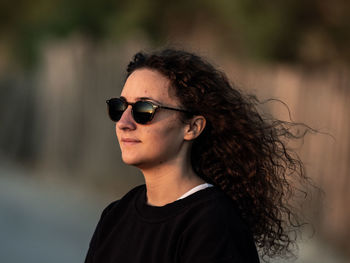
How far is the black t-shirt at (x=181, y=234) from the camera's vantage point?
88.8 inches

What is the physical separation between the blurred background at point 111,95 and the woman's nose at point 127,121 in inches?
142

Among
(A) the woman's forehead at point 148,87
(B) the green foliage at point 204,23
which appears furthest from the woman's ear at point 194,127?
(B) the green foliage at point 204,23

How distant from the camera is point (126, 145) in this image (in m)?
2.59

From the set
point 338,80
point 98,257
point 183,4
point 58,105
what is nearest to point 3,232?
point 58,105

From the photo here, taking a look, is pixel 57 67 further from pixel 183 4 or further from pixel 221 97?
pixel 221 97

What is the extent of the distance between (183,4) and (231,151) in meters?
9.45

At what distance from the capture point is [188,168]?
263cm

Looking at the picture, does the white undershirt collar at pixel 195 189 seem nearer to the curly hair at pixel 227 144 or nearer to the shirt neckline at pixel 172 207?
the shirt neckline at pixel 172 207

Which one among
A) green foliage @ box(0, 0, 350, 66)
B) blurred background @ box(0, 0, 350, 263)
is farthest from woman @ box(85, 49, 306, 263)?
green foliage @ box(0, 0, 350, 66)

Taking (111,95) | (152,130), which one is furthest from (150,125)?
(111,95)

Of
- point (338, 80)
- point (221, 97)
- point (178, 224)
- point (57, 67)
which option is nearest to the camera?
point (178, 224)

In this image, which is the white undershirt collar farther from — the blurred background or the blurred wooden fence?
the blurred background

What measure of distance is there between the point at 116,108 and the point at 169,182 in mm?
369

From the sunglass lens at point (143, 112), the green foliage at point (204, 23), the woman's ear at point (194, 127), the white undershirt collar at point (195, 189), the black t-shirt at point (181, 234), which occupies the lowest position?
the black t-shirt at point (181, 234)
